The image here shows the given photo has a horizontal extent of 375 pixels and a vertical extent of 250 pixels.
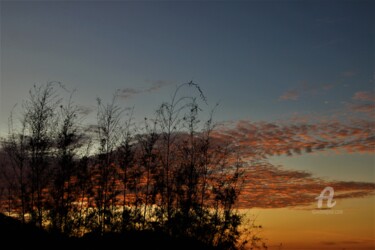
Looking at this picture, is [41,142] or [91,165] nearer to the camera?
[41,142]

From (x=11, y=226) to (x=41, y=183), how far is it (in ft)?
24.6

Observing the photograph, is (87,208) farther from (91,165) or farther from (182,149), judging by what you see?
(182,149)

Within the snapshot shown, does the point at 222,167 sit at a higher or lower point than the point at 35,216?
higher

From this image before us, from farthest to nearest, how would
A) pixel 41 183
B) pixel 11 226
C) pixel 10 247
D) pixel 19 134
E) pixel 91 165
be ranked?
pixel 91 165
pixel 41 183
pixel 19 134
pixel 11 226
pixel 10 247

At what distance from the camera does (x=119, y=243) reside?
24344 mm

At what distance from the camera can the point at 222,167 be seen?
103 feet

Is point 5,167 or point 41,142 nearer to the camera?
point 41,142

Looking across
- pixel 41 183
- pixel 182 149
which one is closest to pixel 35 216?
pixel 41 183

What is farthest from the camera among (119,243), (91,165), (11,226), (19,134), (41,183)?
(91,165)

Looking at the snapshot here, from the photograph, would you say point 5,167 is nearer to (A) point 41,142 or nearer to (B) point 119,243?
(A) point 41,142

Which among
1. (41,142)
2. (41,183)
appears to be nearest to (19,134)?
(41,142)

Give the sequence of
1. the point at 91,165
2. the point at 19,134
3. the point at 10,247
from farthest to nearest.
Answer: the point at 91,165
the point at 19,134
the point at 10,247

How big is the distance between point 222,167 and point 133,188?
7312 millimetres

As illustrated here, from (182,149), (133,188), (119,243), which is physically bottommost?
(119,243)
